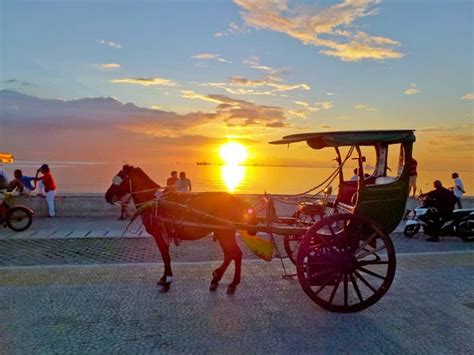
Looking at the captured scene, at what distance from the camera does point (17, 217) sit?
10.5 meters

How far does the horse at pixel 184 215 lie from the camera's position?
229 inches

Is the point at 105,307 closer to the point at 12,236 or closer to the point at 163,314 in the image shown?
the point at 163,314

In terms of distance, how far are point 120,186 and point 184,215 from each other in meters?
1.17

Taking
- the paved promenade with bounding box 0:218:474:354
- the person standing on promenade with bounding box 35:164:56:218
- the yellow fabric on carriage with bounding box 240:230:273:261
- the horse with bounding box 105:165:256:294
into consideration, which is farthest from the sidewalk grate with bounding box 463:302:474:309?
the person standing on promenade with bounding box 35:164:56:218

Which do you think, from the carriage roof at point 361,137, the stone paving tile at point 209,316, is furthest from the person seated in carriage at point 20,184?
the carriage roof at point 361,137

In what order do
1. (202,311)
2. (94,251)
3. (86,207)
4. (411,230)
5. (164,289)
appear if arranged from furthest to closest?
(86,207) → (411,230) → (94,251) → (164,289) → (202,311)

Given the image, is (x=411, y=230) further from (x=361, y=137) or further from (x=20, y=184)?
(x=20, y=184)

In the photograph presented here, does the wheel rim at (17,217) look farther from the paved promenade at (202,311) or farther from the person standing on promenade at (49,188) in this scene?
the paved promenade at (202,311)

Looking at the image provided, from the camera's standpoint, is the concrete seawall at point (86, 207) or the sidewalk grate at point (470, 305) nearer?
the sidewalk grate at point (470, 305)

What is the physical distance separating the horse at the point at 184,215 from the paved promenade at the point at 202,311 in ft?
1.46

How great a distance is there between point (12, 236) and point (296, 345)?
8.53 meters

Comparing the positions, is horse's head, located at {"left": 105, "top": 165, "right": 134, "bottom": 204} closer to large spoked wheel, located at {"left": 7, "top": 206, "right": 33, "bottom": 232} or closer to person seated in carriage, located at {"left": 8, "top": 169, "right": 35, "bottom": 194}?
large spoked wheel, located at {"left": 7, "top": 206, "right": 33, "bottom": 232}

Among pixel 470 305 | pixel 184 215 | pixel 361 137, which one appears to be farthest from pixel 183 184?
pixel 470 305

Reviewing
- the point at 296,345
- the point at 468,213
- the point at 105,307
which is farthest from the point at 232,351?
the point at 468,213
